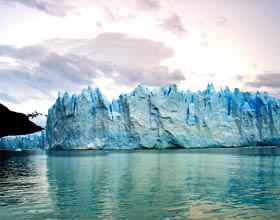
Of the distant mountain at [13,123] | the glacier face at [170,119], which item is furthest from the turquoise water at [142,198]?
the glacier face at [170,119]

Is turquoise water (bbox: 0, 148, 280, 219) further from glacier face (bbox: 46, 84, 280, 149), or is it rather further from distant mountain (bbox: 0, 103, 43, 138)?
glacier face (bbox: 46, 84, 280, 149)

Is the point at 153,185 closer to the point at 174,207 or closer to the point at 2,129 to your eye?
the point at 174,207

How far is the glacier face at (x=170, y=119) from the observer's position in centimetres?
5406

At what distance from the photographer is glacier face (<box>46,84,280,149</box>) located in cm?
5406

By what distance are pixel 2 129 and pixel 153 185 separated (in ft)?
110

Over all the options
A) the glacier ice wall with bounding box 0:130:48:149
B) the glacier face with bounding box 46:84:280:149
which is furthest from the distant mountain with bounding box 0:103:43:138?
the glacier ice wall with bounding box 0:130:48:149

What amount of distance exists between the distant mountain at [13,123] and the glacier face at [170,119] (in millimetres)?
9374

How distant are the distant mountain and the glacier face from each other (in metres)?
9.37

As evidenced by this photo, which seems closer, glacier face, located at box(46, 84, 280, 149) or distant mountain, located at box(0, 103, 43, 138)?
distant mountain, located at box(0, 103, 43, 138)

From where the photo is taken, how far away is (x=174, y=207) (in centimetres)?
1030

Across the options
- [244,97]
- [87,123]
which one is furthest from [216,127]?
[87,123]

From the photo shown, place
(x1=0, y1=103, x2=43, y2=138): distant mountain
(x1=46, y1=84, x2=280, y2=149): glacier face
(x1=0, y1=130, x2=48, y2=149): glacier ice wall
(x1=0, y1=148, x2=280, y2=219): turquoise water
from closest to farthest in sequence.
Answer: (x1=0, y1=148, x2=280, y2=219): turquoise water < (x1=0, y1=103, x2=43, y2=138): distant mountain < (x1=46, y1=84, x2=280, y2=149): glacier face < (x1=0, y1=130, x2=48, y2=149): glacier ice wall

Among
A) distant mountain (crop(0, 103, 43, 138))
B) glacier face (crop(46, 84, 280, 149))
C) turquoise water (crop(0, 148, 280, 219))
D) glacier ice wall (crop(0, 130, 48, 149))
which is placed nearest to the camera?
turquoise water (crop(0, 148, 280, 219))

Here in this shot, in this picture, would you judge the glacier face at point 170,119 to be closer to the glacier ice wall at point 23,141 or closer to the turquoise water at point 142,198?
the glacier ice wall at point 23,141
